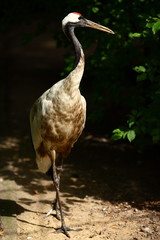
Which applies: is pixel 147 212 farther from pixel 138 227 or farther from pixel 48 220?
pixel 48 220

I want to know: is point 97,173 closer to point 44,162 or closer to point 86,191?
point 86,191

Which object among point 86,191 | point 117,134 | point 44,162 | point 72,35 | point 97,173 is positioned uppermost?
point 72,35

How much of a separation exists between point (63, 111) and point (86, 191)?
1818mm

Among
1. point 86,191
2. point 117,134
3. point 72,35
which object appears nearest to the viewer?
point 72,35

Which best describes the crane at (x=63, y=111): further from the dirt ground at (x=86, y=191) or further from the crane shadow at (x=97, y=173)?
the crane shadow at (x=97, y=173)

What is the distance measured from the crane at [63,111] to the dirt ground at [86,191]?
1.19 ft

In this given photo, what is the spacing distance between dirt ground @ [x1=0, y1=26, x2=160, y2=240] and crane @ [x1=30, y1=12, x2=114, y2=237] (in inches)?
14.3

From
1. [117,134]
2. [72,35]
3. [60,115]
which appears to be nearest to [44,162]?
[60,115]

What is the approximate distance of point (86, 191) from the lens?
6.20 meters

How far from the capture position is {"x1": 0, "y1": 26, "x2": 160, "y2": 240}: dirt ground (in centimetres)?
499

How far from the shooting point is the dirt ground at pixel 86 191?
197 inches

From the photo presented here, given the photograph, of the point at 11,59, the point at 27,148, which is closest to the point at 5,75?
the point at 11,59

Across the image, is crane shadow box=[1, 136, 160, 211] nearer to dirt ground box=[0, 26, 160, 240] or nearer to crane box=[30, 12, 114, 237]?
dirt ground box=[0, 26, 160, 240]

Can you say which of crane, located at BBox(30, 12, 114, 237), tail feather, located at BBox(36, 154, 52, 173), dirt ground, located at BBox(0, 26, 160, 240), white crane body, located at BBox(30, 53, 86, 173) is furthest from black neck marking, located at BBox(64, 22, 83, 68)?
dirt ground, located at BBox(0, 26, 160, 240)
